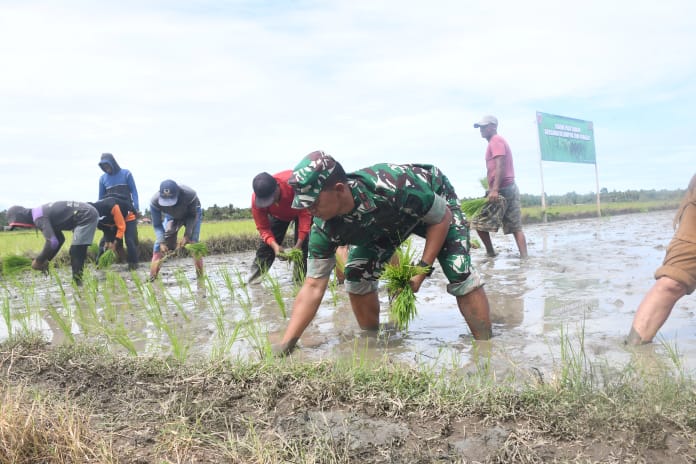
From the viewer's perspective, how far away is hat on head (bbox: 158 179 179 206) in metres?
6.13

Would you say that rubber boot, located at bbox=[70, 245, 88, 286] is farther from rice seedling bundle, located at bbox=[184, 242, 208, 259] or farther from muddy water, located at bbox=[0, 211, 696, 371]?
rice seedling bundle, located at bbox=[184, 242, 208, 259]

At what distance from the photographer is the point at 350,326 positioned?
12.8 ft

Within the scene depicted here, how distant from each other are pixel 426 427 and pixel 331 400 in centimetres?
46

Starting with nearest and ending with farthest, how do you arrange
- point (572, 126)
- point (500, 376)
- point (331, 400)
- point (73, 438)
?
point (73, 438)
point (331, 400)
point (500, 376)
point (572, 126)

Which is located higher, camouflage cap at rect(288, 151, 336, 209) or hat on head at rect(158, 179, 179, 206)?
hat on head at rect(158, 179, 179, 206)

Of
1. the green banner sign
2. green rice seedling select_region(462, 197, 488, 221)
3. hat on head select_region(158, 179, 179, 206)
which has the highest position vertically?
the green banner sign

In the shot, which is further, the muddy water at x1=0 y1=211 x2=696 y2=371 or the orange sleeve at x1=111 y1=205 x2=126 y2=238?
the orange sleeve at x1=111 y1=205 x2=126 y2=238

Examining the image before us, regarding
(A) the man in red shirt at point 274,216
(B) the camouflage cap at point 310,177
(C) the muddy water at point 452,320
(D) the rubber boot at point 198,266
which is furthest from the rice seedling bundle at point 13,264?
(B) the camouflage cap at point 310,177

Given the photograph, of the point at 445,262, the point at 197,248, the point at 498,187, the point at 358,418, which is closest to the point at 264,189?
the point at 197,248

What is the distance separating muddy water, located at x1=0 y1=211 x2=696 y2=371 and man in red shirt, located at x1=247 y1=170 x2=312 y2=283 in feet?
1.06

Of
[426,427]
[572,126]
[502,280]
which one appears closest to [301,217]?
[502,280]

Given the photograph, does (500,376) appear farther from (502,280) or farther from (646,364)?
(502,280)

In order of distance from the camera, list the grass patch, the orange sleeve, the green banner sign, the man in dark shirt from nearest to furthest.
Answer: the grass patch < the man in dark shirt < the orange sleeve < the green banner sign

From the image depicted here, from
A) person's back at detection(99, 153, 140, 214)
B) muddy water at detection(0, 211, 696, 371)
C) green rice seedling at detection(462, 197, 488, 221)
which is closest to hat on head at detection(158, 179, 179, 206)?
muddy water at detection(0, 211, 696, 371)
